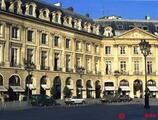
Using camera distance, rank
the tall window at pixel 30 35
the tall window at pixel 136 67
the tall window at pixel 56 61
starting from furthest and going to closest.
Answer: the tall window at pixel 136 67, the tall window at pixel 56 61, the tall window at pixel 30 35

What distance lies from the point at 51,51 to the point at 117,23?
90.8 ft

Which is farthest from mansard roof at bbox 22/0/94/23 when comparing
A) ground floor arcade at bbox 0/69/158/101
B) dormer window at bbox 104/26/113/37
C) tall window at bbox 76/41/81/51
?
ground floor arcade at bbox 0/69/158/101

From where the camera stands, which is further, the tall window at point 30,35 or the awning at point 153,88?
the awning at point 153,88

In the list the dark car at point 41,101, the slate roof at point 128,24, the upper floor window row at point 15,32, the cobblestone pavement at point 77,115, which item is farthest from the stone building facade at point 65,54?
the cobblestone pavement at point 77,115

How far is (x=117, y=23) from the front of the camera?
92938 millimetres

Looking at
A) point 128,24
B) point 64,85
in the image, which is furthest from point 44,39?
point 128,24

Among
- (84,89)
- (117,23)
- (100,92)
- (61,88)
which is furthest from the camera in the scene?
(117,23)

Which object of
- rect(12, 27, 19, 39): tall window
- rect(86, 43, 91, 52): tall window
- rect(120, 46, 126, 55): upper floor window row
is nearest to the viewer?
rect(12, 27, 19, 39): tall window

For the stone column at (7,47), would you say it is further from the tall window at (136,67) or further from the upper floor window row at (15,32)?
the tall window at (136,67)

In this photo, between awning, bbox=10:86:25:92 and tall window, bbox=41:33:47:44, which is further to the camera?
tall window, bbox=41:33:47:44

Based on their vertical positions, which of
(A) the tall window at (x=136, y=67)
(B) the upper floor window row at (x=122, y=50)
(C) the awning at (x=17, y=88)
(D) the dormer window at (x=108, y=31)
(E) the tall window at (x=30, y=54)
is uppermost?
(D) the dormer window at (x=108, y=31)

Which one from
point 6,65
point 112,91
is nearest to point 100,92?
point 112,91

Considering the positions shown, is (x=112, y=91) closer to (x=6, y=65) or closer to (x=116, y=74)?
(x=116, y=74)

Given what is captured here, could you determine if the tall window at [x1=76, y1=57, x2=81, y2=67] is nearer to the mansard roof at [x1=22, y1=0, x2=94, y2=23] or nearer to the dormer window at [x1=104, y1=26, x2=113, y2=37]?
the mansard roof at [x1=22, y1=0, x2=94, y2=23]
